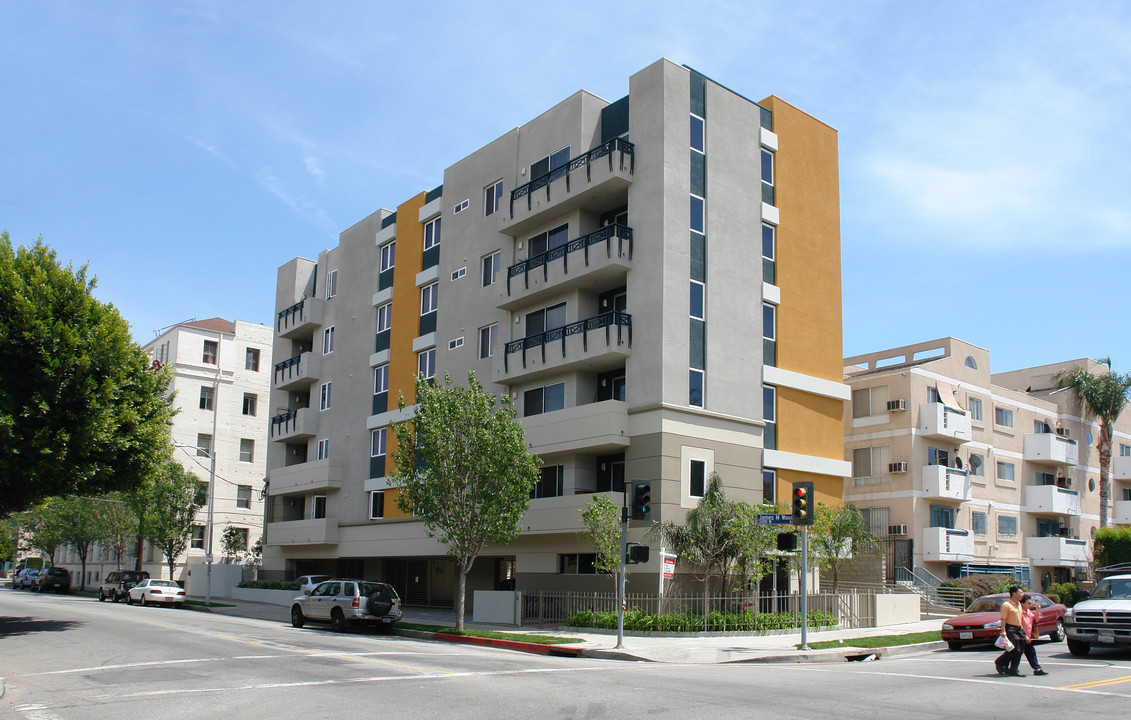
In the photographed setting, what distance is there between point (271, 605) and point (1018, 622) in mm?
37976

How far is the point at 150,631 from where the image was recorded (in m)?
27.7

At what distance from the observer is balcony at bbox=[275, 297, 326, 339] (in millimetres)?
52094

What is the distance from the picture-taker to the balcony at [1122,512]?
2233 inches

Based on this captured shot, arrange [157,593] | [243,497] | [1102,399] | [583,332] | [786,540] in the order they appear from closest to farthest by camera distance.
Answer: [786,540] < [583,332] < [157,593] < [1102,399] < [243,497]

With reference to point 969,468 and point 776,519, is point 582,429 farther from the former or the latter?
point 969,468

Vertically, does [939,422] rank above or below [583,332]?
below

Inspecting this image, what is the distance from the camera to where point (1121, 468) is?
58.1m

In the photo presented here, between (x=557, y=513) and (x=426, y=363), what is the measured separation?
12.9 metres

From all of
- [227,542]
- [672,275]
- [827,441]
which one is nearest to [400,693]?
[672,275]

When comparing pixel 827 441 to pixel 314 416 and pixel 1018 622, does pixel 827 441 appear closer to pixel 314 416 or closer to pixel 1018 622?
pixel 1018 622

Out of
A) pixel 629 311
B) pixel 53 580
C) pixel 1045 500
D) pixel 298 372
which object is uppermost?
pixel 298 372

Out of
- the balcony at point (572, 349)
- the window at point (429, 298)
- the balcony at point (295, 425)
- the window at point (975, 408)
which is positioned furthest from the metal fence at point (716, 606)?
the balcony at point (295, 425)

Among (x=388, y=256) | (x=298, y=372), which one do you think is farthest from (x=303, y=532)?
(x=388, y=256)

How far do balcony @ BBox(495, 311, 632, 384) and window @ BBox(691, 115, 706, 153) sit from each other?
7019 mm
